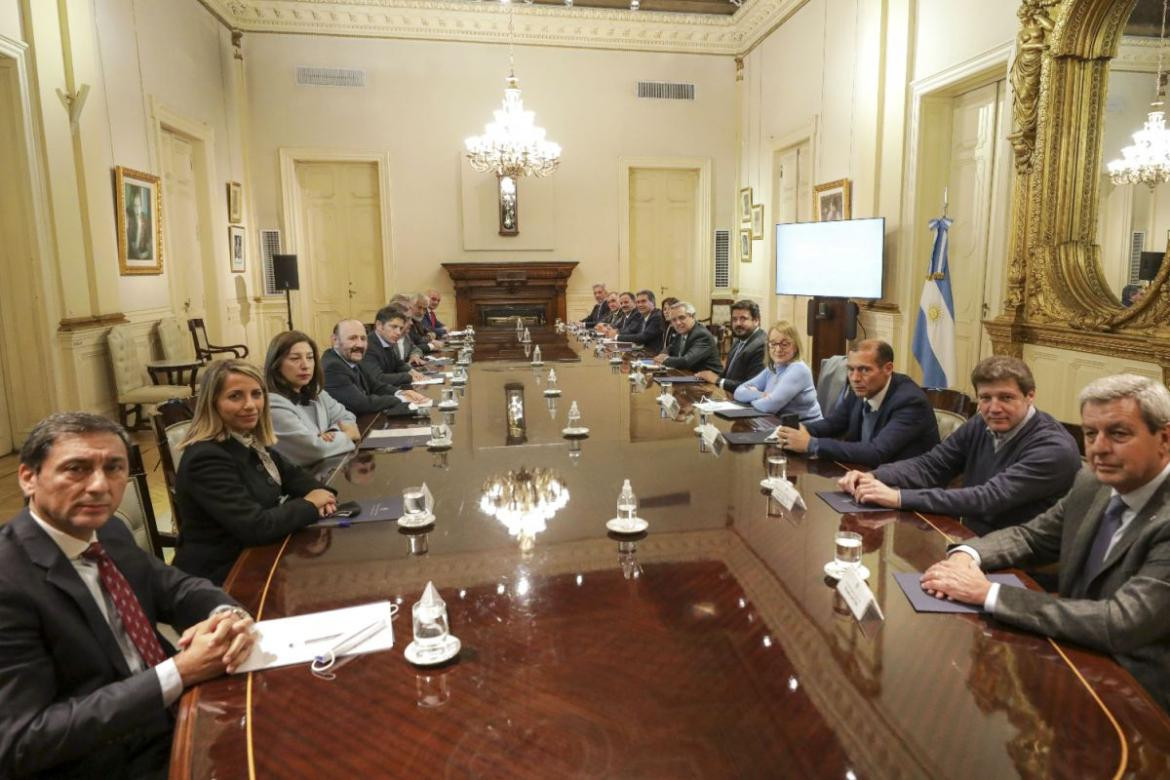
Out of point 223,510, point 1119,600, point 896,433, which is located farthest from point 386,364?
point 1119,600

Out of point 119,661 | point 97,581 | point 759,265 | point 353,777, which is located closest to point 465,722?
point 353,777

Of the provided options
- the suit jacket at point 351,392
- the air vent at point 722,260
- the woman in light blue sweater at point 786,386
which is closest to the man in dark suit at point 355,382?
the suit jacket at point 351,392

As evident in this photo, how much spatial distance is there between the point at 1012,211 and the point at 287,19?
884cm

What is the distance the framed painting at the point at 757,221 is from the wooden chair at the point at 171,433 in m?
8.66

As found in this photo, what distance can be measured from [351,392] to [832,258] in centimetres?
540

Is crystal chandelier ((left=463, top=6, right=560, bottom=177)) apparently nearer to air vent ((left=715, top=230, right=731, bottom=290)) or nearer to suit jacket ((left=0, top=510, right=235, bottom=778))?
air vent ((left=715, top=230, right=731, bottom=290))

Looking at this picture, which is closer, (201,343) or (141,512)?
(141,512)

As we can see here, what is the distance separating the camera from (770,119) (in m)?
9.90

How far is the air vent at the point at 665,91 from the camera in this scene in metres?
10.7

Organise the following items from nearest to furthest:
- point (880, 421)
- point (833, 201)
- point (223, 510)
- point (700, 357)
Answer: point (223, 510), point (880, 421), point (700, 357), point (833, 201)

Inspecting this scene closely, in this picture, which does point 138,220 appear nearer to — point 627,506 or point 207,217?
point 207,217

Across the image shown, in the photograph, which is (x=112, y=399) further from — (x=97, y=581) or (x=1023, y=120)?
(x=1023, y=120)

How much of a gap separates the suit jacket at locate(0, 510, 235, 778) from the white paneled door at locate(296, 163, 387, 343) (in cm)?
941

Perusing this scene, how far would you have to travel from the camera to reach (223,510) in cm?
204
